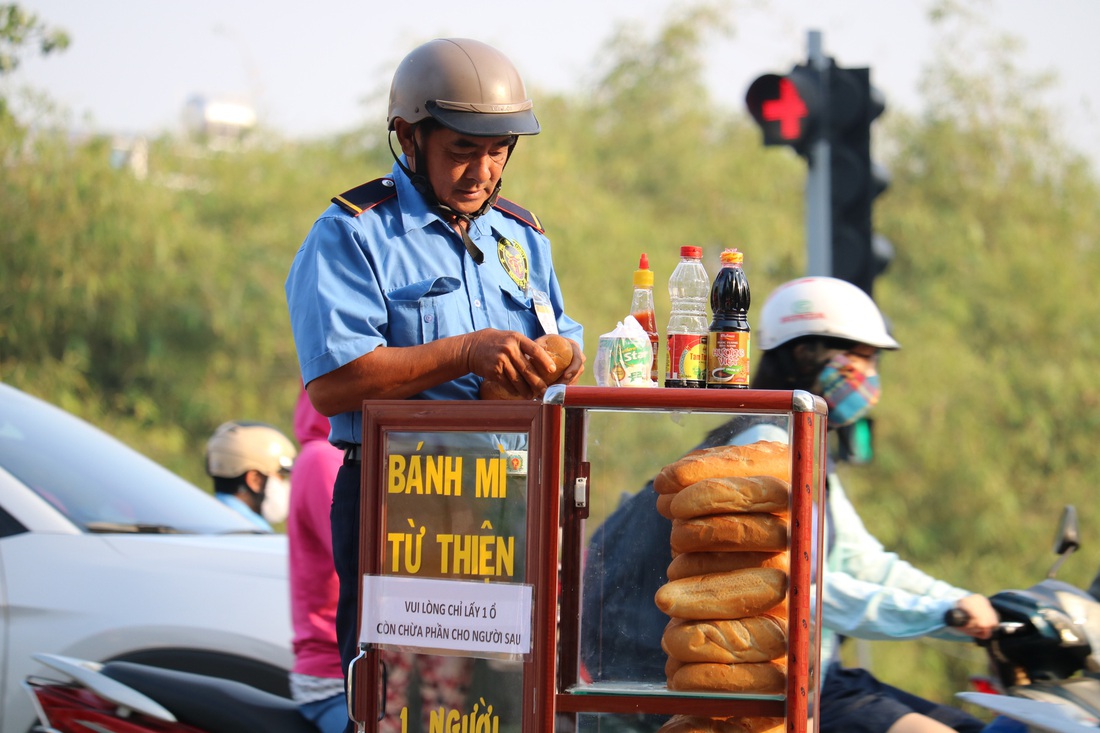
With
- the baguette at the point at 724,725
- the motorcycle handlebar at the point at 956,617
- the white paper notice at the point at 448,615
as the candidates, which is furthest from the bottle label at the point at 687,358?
the motorcycle handlebar at the point at 956,617

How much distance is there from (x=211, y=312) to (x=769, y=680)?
38.9ft

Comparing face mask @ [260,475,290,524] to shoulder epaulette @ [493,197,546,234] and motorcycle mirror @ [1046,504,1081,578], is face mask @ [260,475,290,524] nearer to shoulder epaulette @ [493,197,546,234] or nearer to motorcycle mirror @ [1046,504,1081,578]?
shoulder epaulette @ [493,197,546,234]

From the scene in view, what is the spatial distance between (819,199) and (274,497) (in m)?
3.12

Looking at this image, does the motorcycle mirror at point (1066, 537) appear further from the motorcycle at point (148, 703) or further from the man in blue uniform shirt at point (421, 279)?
the motorcycle at point (148, 703)

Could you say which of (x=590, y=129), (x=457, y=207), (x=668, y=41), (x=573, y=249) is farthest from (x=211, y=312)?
(x=457, y=207)

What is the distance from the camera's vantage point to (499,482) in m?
2.55

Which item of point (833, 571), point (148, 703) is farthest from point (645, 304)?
point (148, 703)

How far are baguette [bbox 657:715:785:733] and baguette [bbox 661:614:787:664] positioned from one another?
116 millimetres

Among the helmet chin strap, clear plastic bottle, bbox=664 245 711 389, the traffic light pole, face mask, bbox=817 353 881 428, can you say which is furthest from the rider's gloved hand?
the traffic light pole

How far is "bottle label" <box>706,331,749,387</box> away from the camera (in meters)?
2.65

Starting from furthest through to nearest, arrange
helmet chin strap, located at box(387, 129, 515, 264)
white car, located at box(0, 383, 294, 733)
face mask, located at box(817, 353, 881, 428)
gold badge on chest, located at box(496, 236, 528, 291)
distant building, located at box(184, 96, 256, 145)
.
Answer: distant building, located at box(184, 96, 256, 145)
white car, located at box(0, 383, 294, 733)
face mask, located at box(817, 353, 881, 428)
gold badge on chest, located at box(496, 236, 528, 291)
helmet chin strap, located at box(387, 129, 515, 264)

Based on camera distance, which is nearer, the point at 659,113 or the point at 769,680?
the point at 769,680

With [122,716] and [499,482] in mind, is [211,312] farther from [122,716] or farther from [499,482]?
[499,482]

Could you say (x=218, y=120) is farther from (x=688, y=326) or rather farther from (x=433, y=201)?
(x=688, y=326)
